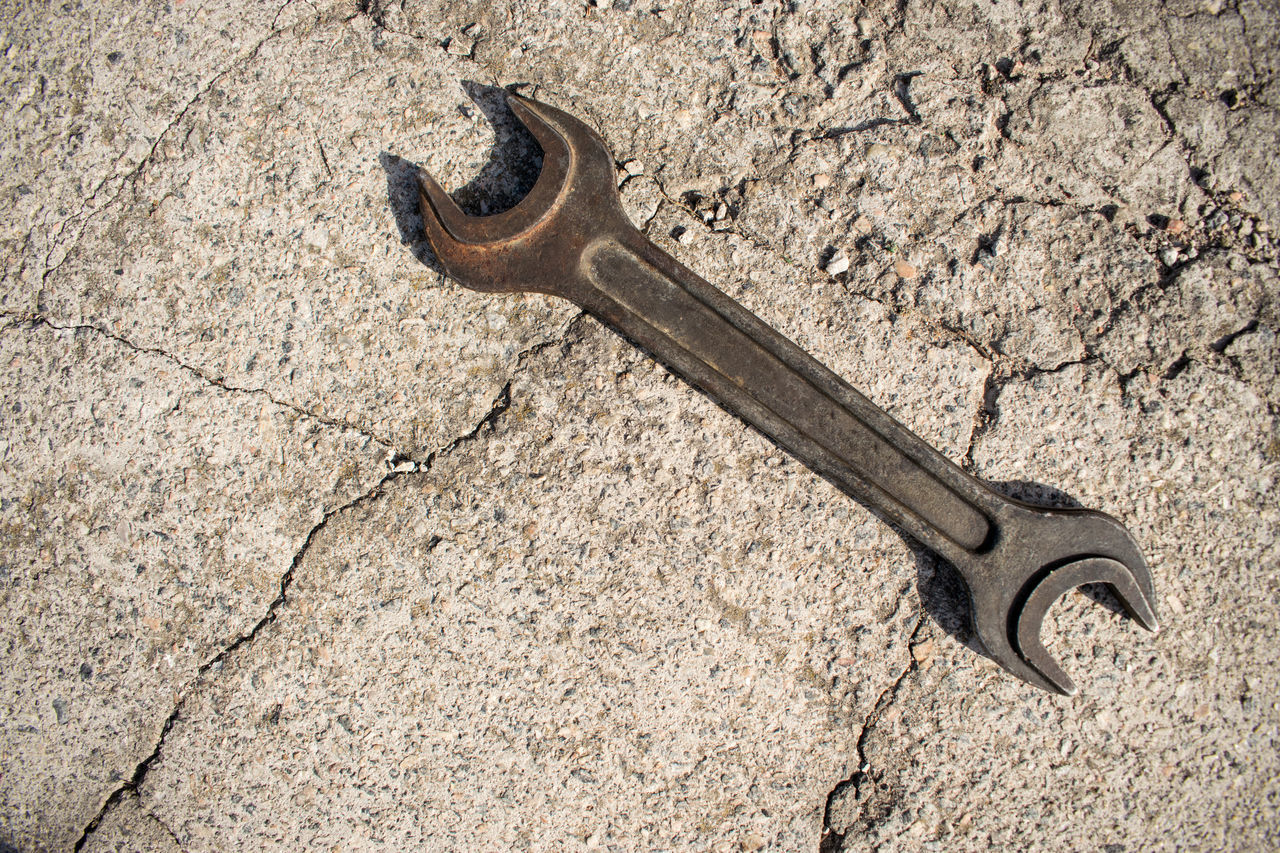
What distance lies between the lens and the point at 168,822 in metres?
1.96

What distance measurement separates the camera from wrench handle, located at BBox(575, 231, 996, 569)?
1805 mm

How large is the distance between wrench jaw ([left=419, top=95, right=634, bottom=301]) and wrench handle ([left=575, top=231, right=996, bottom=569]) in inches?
2.7

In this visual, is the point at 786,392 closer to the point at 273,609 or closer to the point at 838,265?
the point at 838,265

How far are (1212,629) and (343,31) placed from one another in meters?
2.93

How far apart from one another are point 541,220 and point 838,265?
83 cm

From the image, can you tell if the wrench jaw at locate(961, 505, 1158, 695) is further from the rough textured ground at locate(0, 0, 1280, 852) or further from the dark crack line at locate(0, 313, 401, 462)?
the dark crack line at locate(0, 313, 401, 462)

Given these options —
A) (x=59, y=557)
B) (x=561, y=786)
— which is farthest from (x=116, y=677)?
(x=561, y=786)

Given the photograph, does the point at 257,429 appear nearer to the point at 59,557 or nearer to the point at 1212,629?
the point at 59,557

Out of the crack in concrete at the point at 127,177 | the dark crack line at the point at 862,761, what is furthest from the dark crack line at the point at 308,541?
the dark crack line at the point at 862,761

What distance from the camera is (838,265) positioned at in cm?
197

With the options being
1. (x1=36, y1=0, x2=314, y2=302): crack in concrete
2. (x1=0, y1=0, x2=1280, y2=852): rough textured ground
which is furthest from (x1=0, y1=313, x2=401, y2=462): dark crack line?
(x1=36, y1=0, x2=314, y2=302): crack in concrete

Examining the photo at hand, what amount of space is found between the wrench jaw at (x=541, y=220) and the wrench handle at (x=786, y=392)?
0.07 metres

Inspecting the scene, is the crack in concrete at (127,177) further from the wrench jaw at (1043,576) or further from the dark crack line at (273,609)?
the wrench jaw at (1043,576)

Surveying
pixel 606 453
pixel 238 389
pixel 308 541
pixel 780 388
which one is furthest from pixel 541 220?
pixel 308 541
